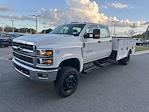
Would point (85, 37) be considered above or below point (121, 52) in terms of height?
above

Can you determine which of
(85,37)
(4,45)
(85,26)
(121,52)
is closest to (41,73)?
(85,37)

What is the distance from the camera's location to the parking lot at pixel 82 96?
397cm

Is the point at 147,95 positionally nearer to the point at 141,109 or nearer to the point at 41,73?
the point at 141,109

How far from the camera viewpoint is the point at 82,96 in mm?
4691

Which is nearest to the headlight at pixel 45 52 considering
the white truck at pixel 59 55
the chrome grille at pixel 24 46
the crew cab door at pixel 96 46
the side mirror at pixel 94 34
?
the white truck at pixel 59 55

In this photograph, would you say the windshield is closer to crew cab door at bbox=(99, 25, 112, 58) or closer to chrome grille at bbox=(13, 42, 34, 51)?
crew cab door at bbox=(99, 25, 112, 58)

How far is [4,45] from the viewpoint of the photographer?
1831 centimetres

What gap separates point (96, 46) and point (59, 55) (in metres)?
2.06

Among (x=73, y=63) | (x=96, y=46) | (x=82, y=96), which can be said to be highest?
(x=96, y=46)

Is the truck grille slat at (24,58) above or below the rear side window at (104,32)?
below

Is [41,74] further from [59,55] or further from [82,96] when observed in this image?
[82,96]

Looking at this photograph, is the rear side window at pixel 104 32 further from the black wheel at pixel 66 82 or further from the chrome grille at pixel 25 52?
the chrome grille at pixel 25 52

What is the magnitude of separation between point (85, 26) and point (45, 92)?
2.47 meters

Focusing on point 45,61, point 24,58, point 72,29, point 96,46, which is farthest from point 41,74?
point 96,46
